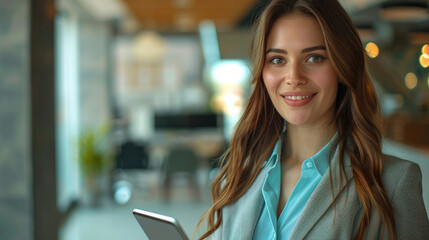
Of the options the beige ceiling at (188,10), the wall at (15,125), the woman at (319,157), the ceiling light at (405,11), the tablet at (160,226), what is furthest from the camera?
the beige ceiling at (188,10)

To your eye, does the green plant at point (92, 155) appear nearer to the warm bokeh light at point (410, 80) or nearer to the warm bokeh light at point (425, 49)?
the warm bokeh light at point (410, 80)

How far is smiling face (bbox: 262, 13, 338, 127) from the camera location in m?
1.46

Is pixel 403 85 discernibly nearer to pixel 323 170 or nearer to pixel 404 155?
pixel 404 155

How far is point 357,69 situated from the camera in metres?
1.47

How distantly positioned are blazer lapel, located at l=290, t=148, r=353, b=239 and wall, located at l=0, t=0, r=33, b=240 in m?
2.65

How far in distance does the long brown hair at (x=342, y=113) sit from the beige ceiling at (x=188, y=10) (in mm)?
6145

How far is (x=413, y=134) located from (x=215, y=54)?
31.4 ft

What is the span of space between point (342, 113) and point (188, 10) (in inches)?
298

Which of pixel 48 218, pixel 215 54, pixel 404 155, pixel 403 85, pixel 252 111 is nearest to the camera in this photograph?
pixel 252 111

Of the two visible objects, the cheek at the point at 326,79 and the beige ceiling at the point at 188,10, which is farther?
the beige ceiling at the point at 188,10

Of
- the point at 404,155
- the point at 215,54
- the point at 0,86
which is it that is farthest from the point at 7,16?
the point at 215,54

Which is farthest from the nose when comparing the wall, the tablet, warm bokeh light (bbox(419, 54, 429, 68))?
warm bokeh light (bbox(419, 54, 429, 68))

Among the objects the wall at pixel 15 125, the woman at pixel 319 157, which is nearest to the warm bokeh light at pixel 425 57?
the wall at pixel 15 125

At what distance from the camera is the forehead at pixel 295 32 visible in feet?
4.78
